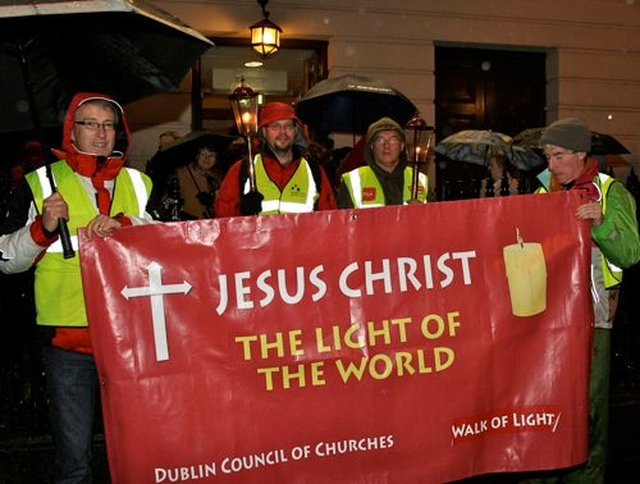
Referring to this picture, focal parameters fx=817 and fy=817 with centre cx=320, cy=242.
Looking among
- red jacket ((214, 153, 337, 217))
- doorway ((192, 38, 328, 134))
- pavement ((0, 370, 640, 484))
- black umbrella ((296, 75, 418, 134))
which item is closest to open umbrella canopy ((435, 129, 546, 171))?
black umbrella ((296, 75, 418, 134))

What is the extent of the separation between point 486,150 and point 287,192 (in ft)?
13.0

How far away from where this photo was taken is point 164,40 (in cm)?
423

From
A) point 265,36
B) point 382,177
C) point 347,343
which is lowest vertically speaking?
point 347,343

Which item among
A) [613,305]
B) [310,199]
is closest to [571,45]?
[310,199]

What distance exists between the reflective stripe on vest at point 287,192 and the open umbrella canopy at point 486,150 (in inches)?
141

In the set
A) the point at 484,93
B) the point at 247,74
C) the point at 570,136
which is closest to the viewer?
the point at 570,136

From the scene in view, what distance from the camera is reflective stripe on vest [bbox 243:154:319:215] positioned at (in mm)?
5680

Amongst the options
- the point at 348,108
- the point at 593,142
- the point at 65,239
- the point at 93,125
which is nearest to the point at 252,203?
the point at 93,125

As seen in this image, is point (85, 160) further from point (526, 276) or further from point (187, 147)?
point (187, 147)

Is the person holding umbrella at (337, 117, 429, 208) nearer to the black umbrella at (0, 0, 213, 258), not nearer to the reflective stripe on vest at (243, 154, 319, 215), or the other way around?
the reflective stripe on vest at (243, 154, 319, 215)

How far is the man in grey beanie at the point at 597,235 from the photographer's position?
4.04m

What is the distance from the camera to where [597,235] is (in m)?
4.04

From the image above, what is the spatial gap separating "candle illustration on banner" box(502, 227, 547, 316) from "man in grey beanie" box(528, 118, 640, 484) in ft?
0.57

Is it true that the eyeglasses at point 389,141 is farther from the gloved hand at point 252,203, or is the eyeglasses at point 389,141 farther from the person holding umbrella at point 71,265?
the person holding umbrella at point 71,265
